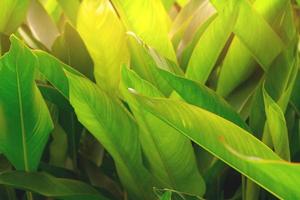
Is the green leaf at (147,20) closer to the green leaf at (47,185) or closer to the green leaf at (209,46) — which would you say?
the green leaf at (209,46)

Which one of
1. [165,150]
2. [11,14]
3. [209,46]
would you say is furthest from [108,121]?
[11,14]

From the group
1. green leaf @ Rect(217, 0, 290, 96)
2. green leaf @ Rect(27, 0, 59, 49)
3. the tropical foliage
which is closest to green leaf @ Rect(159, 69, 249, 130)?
the tropical foliage

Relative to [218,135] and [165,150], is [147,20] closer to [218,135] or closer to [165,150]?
[165,150]

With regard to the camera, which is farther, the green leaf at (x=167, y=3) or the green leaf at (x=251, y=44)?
the green leaf at (x=167, y=3)

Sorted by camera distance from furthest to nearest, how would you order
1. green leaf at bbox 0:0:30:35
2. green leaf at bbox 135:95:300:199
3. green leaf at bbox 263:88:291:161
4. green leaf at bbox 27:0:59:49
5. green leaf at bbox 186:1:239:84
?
green leaf at bbox 27:0:59:49 < green leaf at bbox 0:0:30:35 < green leaf at bbox 186:1:239:84 < green leaf at bbox 263:88:291:161 < green leaf at bbox 135:95:300:199

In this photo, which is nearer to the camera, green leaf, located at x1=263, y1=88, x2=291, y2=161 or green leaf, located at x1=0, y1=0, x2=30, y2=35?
green leaf, located at x1=263, y1=88, x2=291, y2=161

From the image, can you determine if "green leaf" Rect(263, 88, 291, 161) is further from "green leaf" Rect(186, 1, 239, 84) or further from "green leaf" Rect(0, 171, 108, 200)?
"green leaf" Rect(0, 171, 108, 200)

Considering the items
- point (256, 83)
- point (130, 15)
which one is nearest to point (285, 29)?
point (256, 83)

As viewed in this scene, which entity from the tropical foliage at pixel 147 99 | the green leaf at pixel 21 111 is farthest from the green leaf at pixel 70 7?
the green leaf at pixel 21 111
